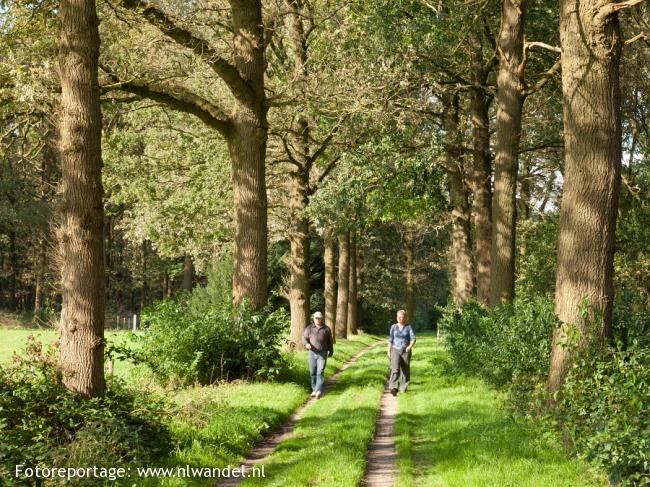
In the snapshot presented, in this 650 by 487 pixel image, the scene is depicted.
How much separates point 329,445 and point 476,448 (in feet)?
6.16

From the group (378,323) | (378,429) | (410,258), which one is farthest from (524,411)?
(378,323)

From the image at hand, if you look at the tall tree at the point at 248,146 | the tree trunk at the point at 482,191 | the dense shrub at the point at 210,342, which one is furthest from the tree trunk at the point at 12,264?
the dense shrub at the point at 210,342

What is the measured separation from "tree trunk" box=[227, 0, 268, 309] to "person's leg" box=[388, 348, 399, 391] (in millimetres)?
3107

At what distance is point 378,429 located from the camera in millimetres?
11086

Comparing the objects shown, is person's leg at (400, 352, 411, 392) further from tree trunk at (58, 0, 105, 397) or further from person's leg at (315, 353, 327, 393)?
tree trunk at (58, 0, 105, 397)

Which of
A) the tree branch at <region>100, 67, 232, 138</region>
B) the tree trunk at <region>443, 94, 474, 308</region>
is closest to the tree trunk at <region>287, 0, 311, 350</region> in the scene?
the tree trunk at <region>443, 94, 474, 308</region>

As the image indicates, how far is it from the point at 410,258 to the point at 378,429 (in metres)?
39.0

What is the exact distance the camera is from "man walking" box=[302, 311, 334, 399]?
1457 cm

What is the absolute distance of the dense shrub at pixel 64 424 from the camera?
6609 mm

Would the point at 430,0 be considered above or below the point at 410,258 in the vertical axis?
above

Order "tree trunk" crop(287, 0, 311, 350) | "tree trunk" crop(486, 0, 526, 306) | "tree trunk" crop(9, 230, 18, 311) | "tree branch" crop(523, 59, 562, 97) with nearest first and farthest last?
"tree trunk" crop(486, 0, 526, 306) → "tree branch" crop(523, 59, 562, 97) → "tree trunk" crop(287, 0, 311, 350) → "tree trunk" crop(9, 230, 18, 311)

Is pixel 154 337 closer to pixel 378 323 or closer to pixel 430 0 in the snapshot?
pixel 430 0

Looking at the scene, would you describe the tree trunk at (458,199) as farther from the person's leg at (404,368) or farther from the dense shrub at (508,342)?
the person's leg at (404,368)

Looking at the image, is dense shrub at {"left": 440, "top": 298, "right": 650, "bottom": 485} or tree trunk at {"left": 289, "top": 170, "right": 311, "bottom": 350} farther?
tree trunk at {"left": 289, "top": 170, "right": 311, "bottom": 350}
